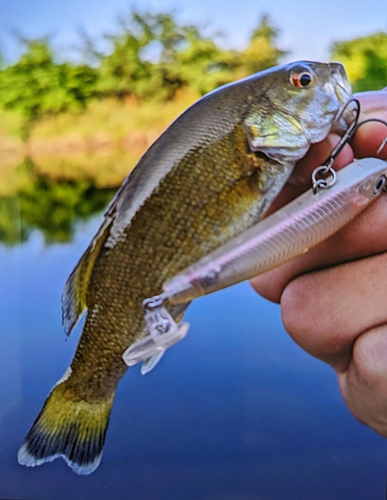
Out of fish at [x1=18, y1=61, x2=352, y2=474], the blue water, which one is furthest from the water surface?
fish at [x1=18, y1=61, x2=352, y2=474]

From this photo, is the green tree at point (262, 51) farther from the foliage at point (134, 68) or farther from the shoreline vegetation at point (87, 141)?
the shoreline vegetation at point (87, 141)

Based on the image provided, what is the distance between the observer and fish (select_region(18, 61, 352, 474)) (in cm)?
166

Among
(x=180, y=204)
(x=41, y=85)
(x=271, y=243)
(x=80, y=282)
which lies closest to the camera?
(x=271, y=243)

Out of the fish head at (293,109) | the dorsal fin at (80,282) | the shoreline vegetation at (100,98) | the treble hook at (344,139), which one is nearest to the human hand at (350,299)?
the treble hook at (344,139)

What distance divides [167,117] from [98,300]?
64cm

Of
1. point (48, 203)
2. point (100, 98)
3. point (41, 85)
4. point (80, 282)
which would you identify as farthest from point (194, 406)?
point (41, 85)

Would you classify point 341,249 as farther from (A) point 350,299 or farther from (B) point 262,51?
(B) point 262,51

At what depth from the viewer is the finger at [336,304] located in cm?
189

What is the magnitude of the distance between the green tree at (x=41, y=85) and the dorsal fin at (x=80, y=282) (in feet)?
1.40

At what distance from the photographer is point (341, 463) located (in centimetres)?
196

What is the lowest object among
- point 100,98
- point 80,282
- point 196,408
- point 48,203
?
point 196,408

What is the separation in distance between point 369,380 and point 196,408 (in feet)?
1.91

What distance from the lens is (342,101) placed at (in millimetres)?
1695

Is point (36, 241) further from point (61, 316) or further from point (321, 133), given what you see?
point (321, 133)
